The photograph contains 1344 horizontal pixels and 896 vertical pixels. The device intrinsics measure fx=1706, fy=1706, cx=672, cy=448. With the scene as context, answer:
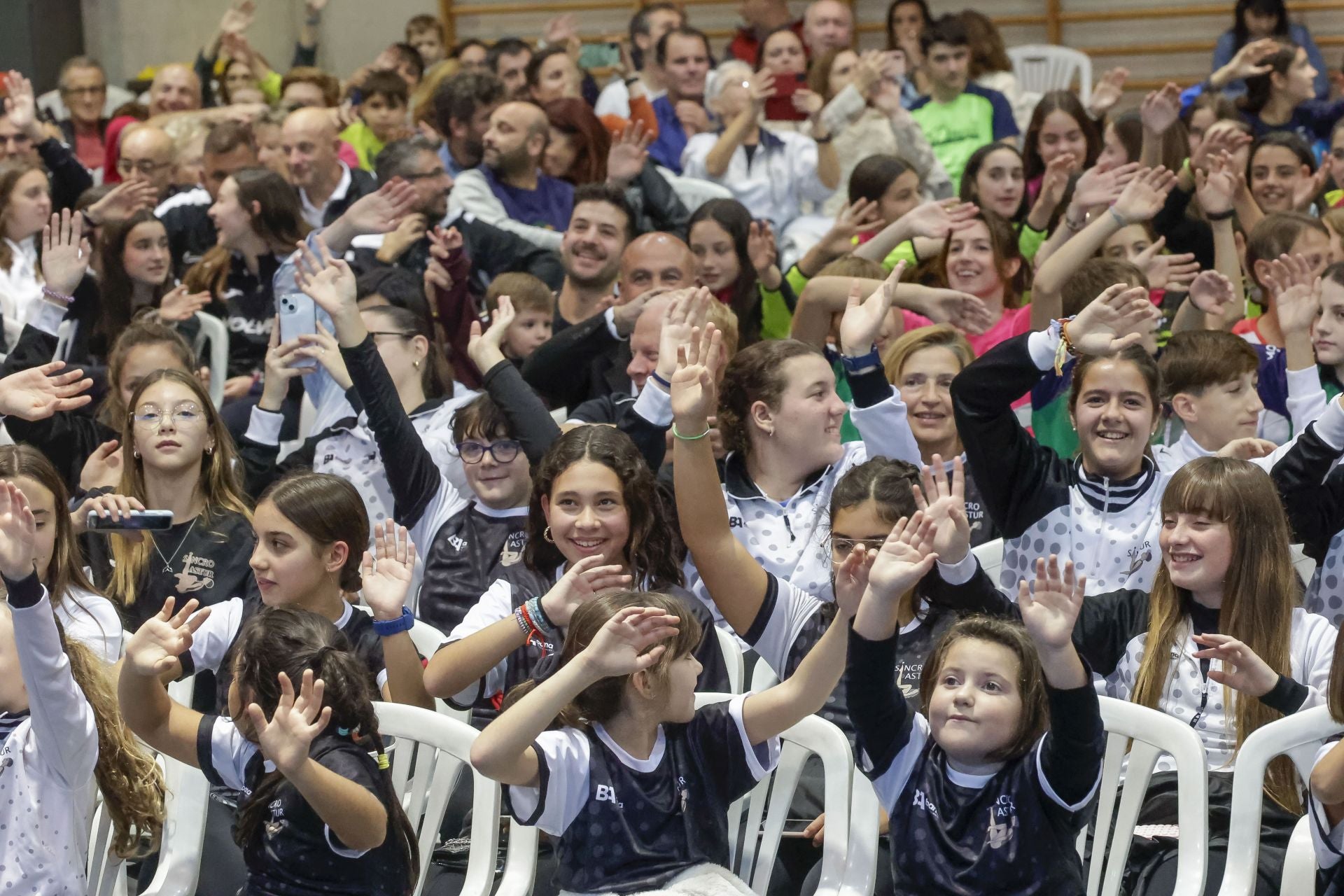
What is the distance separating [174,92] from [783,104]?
2.66 meters

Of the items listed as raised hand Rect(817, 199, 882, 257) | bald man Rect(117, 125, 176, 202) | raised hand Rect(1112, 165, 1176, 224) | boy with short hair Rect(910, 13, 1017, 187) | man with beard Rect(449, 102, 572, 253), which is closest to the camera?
raised hand Rect(1112, 165, 1176, 224)

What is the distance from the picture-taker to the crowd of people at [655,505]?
2426 mm

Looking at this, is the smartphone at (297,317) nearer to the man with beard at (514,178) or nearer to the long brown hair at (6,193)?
the man with beard at (514,178)

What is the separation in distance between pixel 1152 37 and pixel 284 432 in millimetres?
5532

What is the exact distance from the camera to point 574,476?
286 centimetres

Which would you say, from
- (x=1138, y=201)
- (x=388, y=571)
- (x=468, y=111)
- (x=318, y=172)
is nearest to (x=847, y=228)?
(x=1138, y=201)

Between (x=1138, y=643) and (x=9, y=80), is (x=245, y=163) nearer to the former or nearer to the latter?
(x=9, y=80)

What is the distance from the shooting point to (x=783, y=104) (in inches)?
284

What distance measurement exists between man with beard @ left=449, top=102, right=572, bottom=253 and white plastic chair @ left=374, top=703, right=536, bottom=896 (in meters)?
3.14

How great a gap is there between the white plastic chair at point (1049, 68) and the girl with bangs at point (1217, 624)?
531cm

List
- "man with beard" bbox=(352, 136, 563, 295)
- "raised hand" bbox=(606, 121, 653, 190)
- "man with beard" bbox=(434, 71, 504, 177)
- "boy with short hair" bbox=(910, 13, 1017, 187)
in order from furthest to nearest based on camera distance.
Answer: "boy with short hair" bbox=(910, 13, 1017, 187), "man with beard" bbox=(434, 71, 504, 177), "raised hand" bbox=(606, 121, 653, 190), "man with beard" bbox=(352, 136, 563, 295)

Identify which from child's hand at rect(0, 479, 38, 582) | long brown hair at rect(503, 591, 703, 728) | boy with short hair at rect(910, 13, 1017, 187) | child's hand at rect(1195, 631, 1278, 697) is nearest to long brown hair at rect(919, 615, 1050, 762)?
child's hand at rect(1195, 631, 1278, 697)

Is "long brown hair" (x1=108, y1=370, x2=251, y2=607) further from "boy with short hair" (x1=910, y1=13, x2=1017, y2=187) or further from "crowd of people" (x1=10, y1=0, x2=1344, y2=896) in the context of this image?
"boy with short hair" (x1=910, y1=13, x2=1017, y2=187)

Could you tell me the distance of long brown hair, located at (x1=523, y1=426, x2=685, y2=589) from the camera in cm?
288
